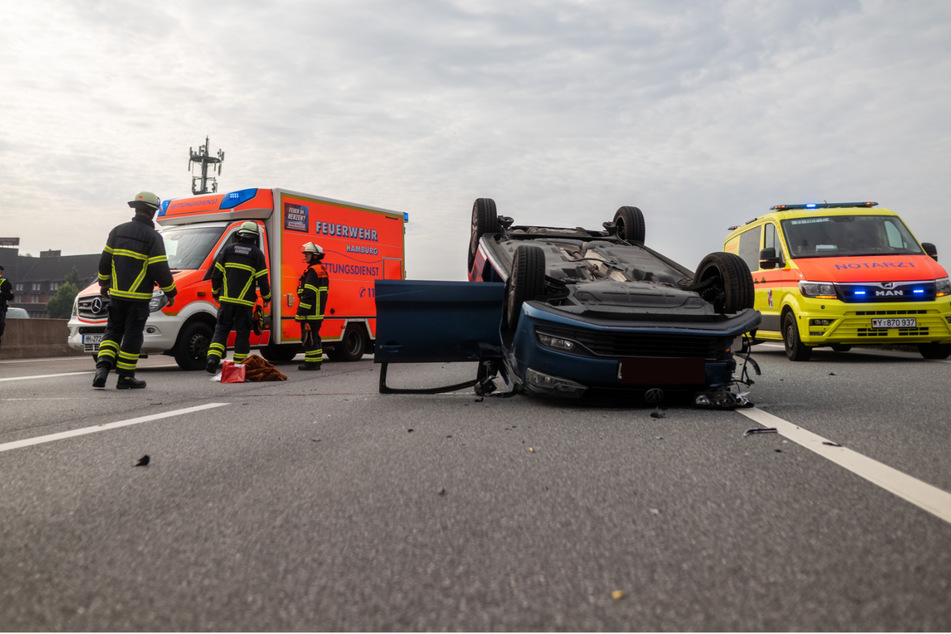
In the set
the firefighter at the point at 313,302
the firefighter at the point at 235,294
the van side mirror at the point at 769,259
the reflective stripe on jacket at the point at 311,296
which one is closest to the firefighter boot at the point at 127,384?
the firefighter at the point at 235,294

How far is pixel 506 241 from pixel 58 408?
443 cm

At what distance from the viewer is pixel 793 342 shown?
10789 mm

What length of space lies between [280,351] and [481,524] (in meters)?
10.9

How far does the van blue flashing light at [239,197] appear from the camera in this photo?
1173cm

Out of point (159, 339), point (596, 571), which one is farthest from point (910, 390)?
point (159, 339)

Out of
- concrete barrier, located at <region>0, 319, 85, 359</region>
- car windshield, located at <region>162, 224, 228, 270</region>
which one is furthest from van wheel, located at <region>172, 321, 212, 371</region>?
concrete barrier, located at <region>0, 319, 85, 359</region>

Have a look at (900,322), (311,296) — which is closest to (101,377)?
(311,296)

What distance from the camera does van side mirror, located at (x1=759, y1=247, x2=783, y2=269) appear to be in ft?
36.3

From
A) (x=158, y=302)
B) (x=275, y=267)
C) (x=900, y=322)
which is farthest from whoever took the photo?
(x=275, y=267)

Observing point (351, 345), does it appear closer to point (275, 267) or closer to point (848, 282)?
point (275, 267)

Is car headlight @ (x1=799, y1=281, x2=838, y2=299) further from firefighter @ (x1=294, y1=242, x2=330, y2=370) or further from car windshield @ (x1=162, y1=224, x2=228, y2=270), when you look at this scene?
car windshield @ (x1=162, y1=224, x2=228, y2=270)

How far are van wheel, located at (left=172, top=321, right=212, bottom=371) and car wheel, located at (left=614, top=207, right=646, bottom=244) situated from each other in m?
6.00

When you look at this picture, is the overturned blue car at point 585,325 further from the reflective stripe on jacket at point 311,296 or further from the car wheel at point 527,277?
the reflective stripe on jacket at point 311,296

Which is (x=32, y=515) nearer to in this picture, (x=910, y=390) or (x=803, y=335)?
(x=910, y=390)
